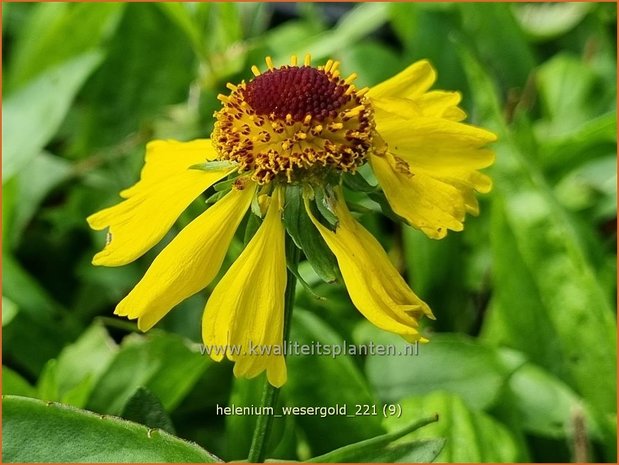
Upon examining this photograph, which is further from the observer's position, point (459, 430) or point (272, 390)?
point (459, 430)

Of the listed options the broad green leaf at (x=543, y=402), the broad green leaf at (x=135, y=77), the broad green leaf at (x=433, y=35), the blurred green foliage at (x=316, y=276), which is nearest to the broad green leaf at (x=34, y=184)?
the blurred green foliage at (x=316, y=276)

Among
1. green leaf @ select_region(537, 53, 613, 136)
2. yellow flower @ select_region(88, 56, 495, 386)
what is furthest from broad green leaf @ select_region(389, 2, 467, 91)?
yellow flower @ select_region(88, 56, 495, 386)

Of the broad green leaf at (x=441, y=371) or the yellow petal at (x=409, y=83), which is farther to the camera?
the broad green leaf at (x=441, y=371)

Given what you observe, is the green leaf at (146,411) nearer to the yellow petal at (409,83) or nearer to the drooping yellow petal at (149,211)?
the drooping yellow petal at (149,211)

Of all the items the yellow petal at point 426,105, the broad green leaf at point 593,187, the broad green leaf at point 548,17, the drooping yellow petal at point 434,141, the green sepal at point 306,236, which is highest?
the broad green leaf at point 548,17

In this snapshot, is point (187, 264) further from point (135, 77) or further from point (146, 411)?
point (135, 77)

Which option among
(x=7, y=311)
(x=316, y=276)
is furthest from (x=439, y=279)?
(x=7, y=311)

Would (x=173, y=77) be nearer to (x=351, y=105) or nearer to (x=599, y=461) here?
(x=351, y=105)

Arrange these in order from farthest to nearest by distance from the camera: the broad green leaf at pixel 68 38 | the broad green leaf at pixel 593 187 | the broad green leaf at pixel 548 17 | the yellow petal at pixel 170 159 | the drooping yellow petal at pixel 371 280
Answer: the broad green leaf at pixel 548 17, the broad green leaf at pixel 68 38, the broad green leaf at pixel 593 187, the yellow petal at pixel 170 159, the drooping yellow petal at pixel 371 280
